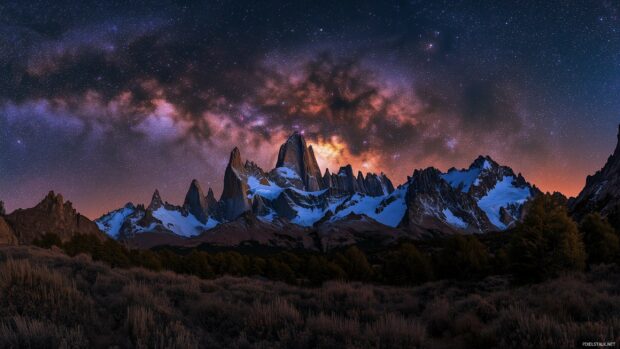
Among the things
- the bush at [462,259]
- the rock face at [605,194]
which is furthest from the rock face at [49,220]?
the rock face at [605,194]

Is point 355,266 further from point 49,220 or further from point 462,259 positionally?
point 49,220

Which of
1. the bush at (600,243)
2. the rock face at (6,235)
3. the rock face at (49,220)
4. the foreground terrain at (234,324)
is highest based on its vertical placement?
the rock face at (49,220)

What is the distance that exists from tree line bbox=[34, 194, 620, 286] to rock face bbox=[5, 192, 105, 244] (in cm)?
5160

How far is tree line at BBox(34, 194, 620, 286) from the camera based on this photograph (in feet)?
82.5

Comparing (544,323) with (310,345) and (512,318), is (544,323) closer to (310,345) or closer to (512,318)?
(512,318)

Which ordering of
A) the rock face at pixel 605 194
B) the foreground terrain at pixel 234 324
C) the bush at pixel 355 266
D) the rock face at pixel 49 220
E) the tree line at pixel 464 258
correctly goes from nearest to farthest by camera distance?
the foreground terrain at pixel 234 324 → the tree line at pixel 464 258 → the bush at pixel 355 266 → the rock face at pixel 605 194 → the rock face at pixel 49 220

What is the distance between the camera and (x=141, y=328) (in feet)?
20.1

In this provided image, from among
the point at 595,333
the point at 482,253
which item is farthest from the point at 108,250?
the point at 595,333

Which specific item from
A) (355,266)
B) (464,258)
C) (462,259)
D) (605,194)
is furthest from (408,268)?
(605,194)

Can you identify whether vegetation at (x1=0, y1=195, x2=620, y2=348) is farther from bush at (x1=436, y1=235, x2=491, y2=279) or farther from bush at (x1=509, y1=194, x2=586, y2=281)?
bush at (x1=436, y1=235, x2=491, y2=279)

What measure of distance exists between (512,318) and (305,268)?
65395 millimetres

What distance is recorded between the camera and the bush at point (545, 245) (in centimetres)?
2444

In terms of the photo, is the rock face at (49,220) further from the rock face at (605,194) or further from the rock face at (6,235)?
the rock face at (605,194)

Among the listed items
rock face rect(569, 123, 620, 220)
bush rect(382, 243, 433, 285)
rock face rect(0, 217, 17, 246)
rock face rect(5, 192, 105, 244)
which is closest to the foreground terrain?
bush rect(382, 243, 433, 285)
